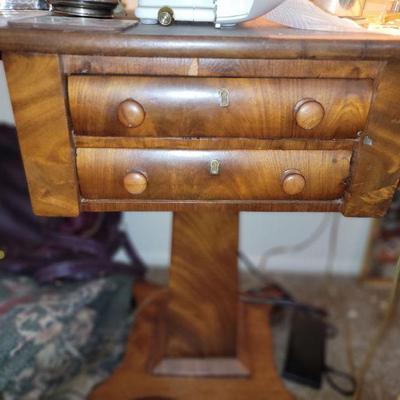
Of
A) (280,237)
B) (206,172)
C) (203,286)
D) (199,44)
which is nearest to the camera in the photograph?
(199,44)

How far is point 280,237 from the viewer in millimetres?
1387

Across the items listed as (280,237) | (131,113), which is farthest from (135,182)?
(280,237)

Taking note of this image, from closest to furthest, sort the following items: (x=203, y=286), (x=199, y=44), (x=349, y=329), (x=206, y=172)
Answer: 1. (x=199, y=44)
2. (x=206, y=172)
3. (x=203, y=286)
4. (x=349, y=329)

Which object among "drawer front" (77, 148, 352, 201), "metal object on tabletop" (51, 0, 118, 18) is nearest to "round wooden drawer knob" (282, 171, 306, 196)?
"drawer front" (77, 148, 352, 201)

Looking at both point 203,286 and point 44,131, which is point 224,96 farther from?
point 203,286

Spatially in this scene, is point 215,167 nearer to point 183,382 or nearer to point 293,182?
point 293,182

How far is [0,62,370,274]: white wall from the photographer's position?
4.44 ft

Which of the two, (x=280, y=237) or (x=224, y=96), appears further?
(x=280, y=237)

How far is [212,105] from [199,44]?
83mm

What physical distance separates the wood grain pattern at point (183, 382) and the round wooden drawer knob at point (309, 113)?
62 cm

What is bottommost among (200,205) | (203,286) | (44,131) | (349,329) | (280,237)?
(349,329)

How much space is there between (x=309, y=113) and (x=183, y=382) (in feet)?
2.20

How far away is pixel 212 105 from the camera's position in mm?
563

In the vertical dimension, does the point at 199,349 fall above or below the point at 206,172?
below
